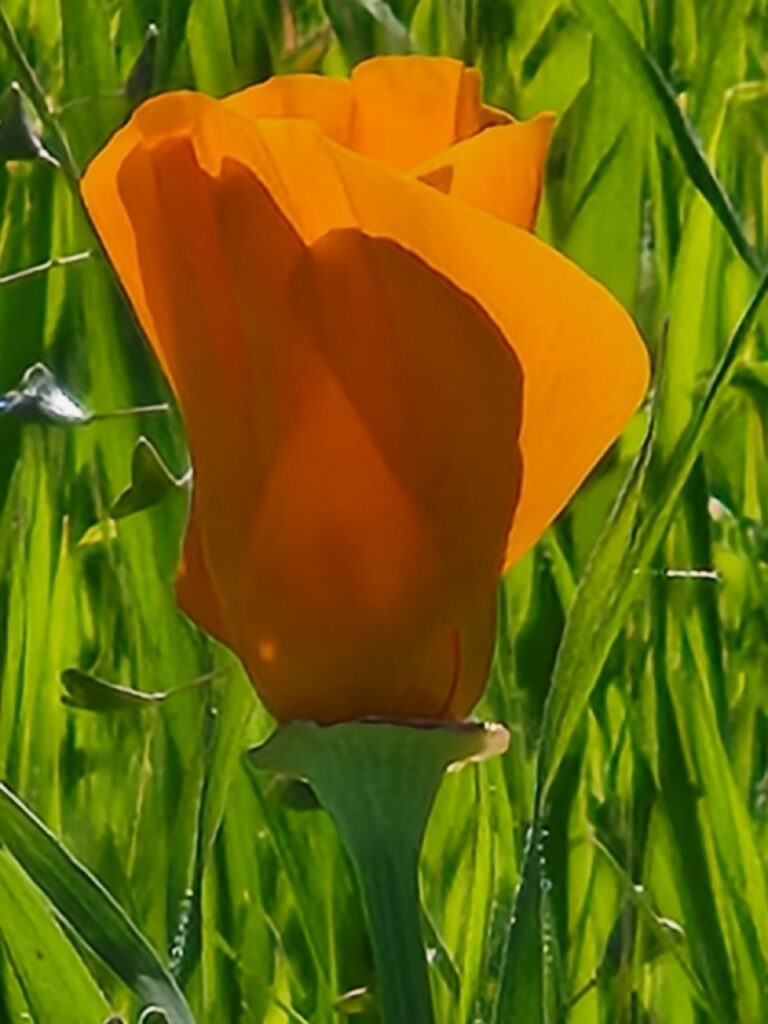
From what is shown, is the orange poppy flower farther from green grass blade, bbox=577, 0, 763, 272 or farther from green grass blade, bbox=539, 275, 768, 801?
green grass blade, bbox=577, 0, 763, 272

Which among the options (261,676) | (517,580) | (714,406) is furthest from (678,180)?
(261,676)

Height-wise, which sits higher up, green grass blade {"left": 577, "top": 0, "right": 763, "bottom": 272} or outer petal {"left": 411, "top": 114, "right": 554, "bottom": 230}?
outer petal {"left": 411, "top": 114, "right": 554, "bottom": 230}

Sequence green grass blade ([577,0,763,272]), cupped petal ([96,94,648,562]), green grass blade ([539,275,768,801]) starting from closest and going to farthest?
cupped petal ([96,94,648,562]) → green grass blade ([539,275,768,801]) → green grass blade ([577,0,763,272])

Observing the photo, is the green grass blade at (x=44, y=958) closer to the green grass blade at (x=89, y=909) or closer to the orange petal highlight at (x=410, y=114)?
the green grass blade at (x=89, y=909)

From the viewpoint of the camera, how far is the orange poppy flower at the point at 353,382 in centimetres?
40

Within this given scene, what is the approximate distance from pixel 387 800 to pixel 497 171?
0.35ft

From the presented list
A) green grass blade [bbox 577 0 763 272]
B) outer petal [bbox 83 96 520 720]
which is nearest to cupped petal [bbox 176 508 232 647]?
outer petal [bbox 83 96 520 720]

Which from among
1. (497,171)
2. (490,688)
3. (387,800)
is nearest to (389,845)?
(387,800)

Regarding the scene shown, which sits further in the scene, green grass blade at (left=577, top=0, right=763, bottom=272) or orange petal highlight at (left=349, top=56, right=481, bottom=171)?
green grass blade at (left=577, top=0, right=763, bottom=272)

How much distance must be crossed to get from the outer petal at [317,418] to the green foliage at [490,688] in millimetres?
69

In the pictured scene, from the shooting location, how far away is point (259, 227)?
41 cm

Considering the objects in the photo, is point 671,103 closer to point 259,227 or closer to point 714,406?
point 714,406

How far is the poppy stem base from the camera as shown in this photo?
1.39ft

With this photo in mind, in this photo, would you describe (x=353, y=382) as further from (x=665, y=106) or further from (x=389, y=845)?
(x=665, y=106)
